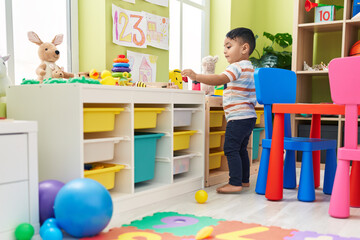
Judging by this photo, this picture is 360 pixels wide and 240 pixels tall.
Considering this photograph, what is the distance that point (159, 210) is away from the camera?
1989 millimetres

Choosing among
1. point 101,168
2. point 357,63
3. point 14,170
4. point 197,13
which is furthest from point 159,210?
point 197,13

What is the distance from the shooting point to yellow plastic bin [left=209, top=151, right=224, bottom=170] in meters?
2.76

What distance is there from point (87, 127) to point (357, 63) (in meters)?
1.28

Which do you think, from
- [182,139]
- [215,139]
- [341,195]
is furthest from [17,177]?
[215,139]

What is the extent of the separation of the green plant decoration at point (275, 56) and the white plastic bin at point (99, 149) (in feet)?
7.70

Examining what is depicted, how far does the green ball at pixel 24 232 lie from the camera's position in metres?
1.46

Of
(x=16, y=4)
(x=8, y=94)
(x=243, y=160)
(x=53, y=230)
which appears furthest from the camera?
(x=243, y=160)

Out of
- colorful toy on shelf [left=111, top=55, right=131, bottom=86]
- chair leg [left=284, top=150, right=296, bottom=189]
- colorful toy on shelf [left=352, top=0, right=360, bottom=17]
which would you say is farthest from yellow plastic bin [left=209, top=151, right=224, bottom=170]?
colorful toy on shelf [left=352, top=0, right=360, bottom=17]

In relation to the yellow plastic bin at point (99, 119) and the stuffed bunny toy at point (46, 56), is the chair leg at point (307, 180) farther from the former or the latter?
the stuffed bunny toy at point (46, 56)

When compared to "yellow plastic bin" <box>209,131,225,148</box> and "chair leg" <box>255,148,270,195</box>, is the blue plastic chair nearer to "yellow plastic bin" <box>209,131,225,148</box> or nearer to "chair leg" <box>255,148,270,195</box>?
"chair leg" <box>255,148,270,195</box>

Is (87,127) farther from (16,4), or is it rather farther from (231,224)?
(16,4)

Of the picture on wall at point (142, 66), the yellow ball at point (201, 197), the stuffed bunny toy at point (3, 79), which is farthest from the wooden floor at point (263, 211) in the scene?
the picture on wall at point (142, 66)

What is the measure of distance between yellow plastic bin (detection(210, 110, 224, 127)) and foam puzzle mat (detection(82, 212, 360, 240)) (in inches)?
39.9

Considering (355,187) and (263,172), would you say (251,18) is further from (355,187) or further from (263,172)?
(355,187)
